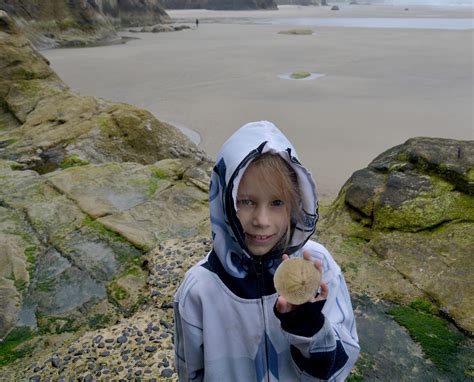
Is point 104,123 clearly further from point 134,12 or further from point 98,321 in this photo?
point 134,12

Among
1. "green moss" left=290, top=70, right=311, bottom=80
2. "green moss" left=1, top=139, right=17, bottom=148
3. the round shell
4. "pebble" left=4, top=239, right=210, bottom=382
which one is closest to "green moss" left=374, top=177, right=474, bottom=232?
"pebble" left=4, top=239, right=210, bottom=382

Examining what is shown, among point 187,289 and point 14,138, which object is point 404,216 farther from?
point 14,138

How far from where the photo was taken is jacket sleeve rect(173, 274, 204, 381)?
1.82 m

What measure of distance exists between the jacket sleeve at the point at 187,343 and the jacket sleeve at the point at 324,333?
16.4 inches

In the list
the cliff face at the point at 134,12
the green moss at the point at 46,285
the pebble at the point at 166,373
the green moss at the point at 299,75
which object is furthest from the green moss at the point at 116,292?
the cliff face at the point at 134,12

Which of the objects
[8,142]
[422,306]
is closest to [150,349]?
[422,306]

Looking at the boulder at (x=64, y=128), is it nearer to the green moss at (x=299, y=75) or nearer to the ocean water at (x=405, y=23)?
the green moss at (x=299, y=75)

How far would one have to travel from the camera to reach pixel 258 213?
5.69ft

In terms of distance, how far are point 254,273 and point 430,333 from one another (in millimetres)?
1995

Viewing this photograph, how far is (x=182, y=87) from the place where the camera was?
15.7 m

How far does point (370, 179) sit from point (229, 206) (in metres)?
3.30

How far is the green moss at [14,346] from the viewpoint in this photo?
305 centimetres

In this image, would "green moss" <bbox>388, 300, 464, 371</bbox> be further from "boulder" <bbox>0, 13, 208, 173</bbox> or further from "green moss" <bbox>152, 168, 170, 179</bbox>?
"boulder" <bbox>0, 13, 208, 173</bbox>

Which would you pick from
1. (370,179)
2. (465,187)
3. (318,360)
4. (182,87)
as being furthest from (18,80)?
(318,360)
